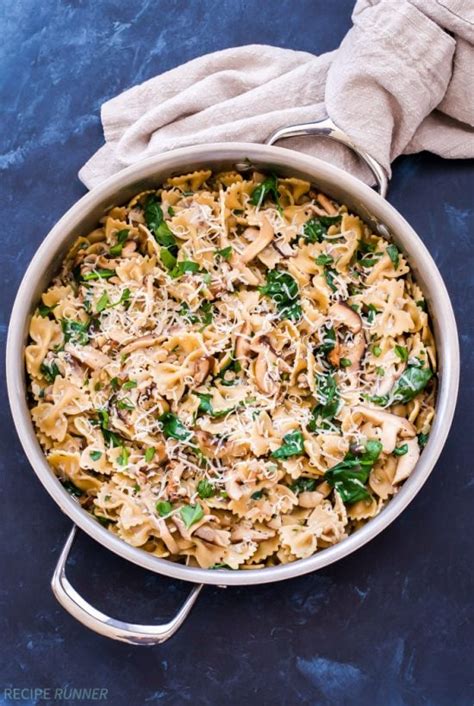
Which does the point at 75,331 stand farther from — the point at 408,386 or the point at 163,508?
the point at 408,386

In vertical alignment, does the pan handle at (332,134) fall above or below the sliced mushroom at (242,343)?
above

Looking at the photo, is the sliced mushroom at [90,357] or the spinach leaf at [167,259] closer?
the sliced mushroom at [90,357]

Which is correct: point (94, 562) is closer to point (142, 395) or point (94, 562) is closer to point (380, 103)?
point (142, 395)

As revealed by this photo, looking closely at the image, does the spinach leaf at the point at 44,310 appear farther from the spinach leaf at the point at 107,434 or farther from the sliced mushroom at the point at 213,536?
Result: the sliced mushroom at the point at 213,536

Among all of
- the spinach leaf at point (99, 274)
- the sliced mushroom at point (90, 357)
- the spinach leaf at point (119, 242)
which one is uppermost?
the spinach leaf at point (119, 242)

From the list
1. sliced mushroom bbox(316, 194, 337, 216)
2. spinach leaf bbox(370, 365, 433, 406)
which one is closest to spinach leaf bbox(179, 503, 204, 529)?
spinach leaf bbox(370, 365, 433, 406)

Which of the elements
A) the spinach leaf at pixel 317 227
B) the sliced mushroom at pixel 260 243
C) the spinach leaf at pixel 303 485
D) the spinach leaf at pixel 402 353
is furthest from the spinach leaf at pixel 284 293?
the spinach leaf at pixel 303 485

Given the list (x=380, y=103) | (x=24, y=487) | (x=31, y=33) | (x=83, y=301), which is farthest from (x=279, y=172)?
(x=24, y=487)
